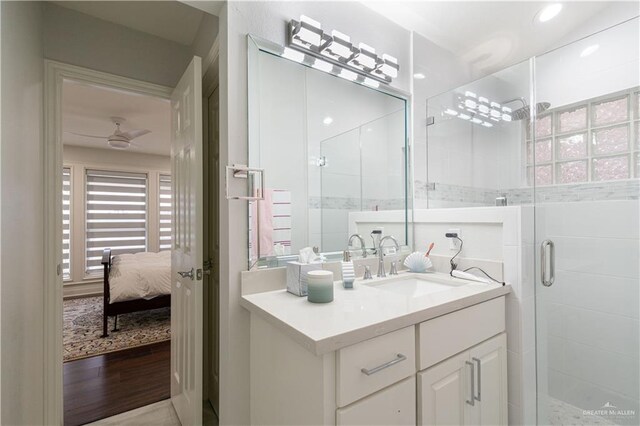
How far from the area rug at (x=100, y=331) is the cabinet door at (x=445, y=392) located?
9.44 feet

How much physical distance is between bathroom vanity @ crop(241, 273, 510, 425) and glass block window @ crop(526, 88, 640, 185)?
1021mm

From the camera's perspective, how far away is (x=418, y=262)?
1771 mm

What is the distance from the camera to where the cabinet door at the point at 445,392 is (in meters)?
1.05

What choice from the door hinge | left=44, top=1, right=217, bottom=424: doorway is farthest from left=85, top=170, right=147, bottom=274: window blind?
the door hinge

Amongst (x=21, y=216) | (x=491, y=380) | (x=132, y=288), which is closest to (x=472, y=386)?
(x=491, y=380)

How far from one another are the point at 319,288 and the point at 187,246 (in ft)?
3.11

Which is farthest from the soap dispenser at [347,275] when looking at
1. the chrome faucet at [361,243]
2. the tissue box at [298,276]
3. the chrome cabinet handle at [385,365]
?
the chrome cabinet handle at [385,365]

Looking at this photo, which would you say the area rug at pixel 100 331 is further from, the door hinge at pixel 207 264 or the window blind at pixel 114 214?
the door hinge at pixel 207 264

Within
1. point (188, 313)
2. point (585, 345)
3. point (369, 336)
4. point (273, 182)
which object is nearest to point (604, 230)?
point (585, 345)

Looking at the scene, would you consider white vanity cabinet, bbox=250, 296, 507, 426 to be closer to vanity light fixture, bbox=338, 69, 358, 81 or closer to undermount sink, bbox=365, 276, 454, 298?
undermount sink, bbox=365, 276, 454, 298

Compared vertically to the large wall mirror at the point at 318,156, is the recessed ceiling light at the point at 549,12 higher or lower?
higher

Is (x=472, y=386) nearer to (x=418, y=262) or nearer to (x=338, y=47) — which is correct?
(x=418, y=262)

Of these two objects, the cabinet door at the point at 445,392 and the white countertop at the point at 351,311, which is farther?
the cabinet door at the point at 445,392

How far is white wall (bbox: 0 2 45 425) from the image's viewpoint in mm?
1038
